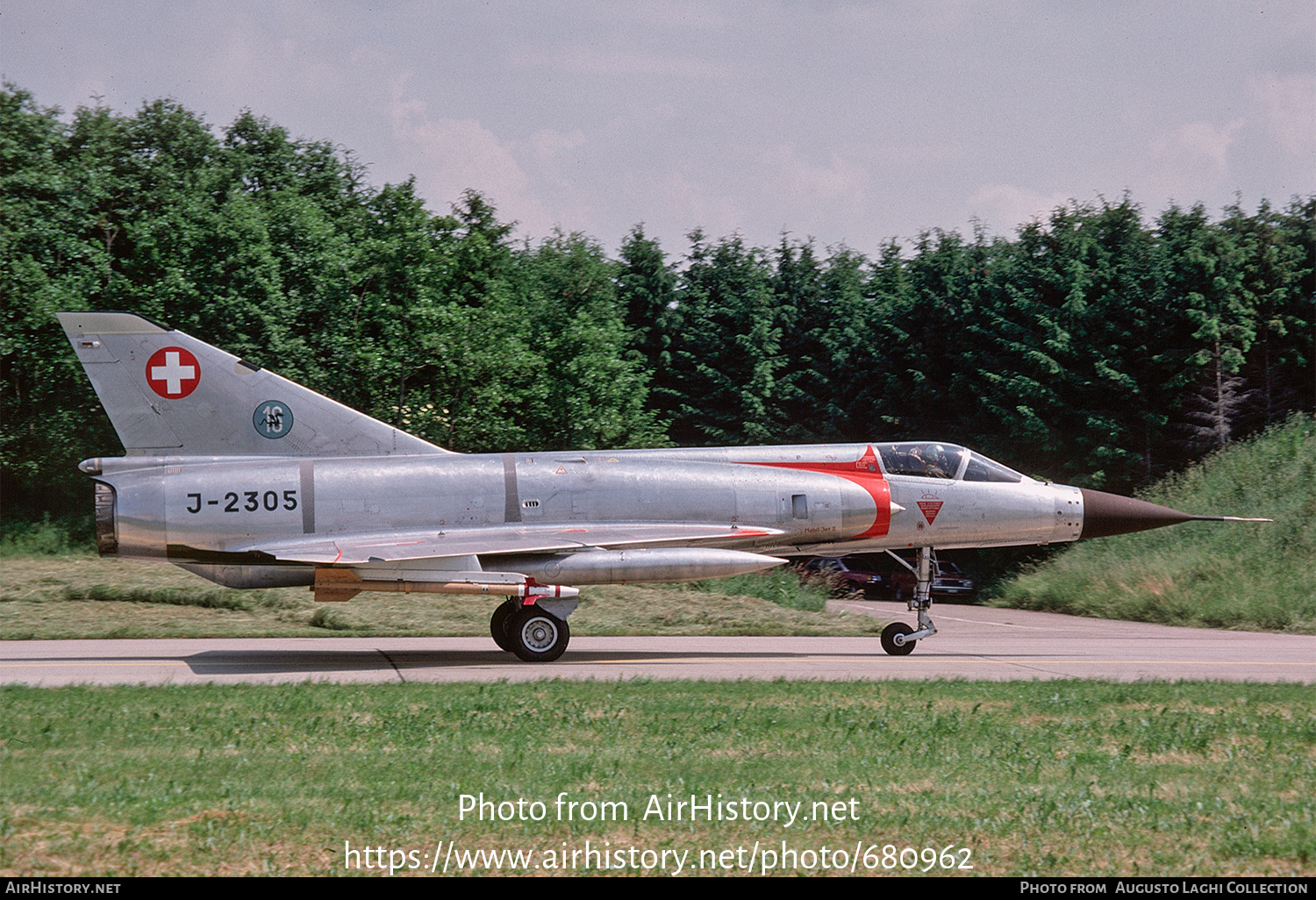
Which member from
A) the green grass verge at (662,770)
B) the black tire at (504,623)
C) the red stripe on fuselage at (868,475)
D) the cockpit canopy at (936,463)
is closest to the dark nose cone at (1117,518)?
the cockpit canopy at (936,463)

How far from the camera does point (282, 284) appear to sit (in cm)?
3381

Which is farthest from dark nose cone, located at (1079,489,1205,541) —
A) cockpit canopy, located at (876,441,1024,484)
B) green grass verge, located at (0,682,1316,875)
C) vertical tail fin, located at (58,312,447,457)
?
vertical tail fin, located at (58,312,447,457)

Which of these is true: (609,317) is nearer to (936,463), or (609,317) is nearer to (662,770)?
(936,463)

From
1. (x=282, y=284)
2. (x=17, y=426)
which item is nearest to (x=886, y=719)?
(x=282, y=284)

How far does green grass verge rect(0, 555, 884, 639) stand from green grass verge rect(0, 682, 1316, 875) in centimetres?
834

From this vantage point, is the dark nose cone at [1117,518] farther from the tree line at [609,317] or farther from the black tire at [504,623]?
the tree line at [609,317]

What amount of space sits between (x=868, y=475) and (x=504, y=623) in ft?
17.8

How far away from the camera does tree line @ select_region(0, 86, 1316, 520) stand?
111 feet

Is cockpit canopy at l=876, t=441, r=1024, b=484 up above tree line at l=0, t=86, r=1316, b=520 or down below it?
below

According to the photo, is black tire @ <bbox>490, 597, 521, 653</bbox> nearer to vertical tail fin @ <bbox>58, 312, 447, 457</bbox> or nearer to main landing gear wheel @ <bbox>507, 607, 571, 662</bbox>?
main landing gear wheel @ <bbox>507, 607, 571, 662</bbox>

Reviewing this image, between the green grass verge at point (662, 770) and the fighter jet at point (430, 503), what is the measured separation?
2.61 meters

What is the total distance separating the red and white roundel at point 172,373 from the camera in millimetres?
15203

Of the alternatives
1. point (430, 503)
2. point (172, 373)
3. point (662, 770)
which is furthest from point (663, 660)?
point (662, 770)
